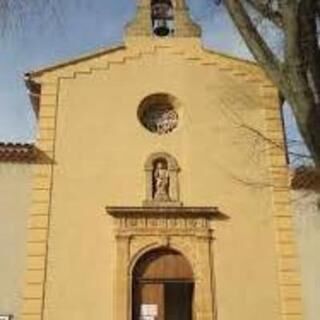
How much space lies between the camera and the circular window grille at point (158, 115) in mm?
16781

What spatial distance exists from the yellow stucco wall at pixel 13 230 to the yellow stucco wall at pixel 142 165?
10.4 inches

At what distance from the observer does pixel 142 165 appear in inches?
635

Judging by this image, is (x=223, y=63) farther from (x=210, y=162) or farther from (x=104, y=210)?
(x=104, y=210)

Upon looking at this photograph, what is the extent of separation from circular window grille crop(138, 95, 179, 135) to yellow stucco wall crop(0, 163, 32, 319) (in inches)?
106

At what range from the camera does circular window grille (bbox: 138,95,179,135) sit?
16781 millimetres

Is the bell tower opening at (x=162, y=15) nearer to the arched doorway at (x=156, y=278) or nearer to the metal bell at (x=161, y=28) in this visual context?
the metal bell at (x=161, y=28)

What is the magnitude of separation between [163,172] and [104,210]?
4.76 feet

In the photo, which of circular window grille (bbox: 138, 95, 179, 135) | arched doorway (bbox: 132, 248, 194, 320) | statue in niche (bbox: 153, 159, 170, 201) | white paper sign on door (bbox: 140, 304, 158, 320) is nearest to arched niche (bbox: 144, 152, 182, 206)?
statue in niche (bbox: 153, 159, 170, 201)

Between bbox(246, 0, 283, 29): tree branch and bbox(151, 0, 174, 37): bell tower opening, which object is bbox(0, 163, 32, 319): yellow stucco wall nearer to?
bbox(151, 0, 174, 37): bell tower opening

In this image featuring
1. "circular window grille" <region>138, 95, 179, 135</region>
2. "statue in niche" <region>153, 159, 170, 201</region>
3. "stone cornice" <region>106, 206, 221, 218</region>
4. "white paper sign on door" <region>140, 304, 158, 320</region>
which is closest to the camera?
"white paper sign on door" <region>140, 304, 158, 320</region>

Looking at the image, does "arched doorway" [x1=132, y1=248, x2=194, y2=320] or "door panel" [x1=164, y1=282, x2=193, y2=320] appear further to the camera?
"door panel" [x1=164, y1=282, x2=193, y2=320]

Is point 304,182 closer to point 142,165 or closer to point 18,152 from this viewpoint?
point 142,165

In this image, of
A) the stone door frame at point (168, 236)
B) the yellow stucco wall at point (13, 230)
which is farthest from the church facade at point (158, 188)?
the yellow stucco wall at point (13, 230)

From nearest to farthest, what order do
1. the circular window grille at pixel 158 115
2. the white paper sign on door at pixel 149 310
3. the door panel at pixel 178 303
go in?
the white paper sign on door at pixel 149 310, the circular window grille at pixel 158 115, the door panel at pixel 178 303
